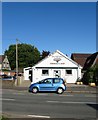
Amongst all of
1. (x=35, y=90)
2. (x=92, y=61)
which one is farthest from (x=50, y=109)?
(x=92, y=61)

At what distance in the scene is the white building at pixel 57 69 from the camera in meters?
49.3

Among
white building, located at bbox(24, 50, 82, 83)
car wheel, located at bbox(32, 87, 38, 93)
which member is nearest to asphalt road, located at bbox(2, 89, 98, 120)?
car wheel, located at bbox(32, 87, 38, 93)

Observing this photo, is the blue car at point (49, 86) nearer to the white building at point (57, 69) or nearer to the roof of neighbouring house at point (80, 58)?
the white building at point (57, 69)

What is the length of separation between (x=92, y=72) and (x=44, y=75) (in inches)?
342

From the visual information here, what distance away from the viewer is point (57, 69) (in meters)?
49.6

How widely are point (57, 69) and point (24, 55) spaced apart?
185 feet

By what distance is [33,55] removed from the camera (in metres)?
106

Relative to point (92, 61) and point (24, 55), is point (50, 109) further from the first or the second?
point (24, 55)

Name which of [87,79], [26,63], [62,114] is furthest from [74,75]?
[26,63]

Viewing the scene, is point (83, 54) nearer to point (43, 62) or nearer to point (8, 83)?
point (43, 62)

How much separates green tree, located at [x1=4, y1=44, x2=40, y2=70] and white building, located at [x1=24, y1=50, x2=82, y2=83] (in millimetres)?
53205

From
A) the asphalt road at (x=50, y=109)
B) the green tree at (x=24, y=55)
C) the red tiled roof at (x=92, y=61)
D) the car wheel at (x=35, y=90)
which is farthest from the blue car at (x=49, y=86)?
the green tree at (x=24, y=55)

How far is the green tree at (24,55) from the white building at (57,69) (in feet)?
175

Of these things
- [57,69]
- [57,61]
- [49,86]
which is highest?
[57,61]
